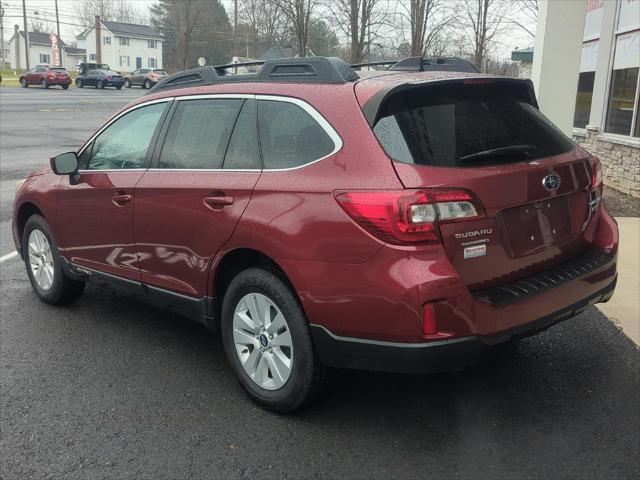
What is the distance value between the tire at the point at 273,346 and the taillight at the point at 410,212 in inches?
24.9

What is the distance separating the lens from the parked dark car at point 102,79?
51.1 m

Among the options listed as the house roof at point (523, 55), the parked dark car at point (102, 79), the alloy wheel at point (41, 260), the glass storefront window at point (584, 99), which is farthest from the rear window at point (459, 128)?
the parked dark car at point (102, 79)

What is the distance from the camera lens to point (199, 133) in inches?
153

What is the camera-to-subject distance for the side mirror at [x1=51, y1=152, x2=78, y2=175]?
4.62 metres

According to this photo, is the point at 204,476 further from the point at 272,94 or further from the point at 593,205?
the point at 593,205

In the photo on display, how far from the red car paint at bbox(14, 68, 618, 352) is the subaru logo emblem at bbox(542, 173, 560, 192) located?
1.2 inches

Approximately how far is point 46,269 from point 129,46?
297ft

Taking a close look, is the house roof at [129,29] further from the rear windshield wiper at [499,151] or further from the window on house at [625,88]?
the rear windshield wiper at [499,151]

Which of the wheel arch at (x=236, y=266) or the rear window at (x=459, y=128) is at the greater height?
the rear window at (x=459, y=128)

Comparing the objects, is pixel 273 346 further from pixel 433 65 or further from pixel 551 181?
pixel 433 65

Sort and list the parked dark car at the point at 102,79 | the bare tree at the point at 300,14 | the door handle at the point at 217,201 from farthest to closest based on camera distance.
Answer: the parked dark car at the point at 102,79, the bare tree at the point at 300,14, the door handle at the point at 217,201

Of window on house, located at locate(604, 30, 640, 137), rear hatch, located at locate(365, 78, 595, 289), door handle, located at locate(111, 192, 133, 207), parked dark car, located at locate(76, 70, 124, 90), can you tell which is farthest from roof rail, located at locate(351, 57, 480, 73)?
parked dark car, located at locate(76, 70, 124, 90)

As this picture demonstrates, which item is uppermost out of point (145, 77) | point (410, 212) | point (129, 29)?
point (129, 29)

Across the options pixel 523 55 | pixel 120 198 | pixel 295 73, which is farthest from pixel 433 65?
pixel 523 55
